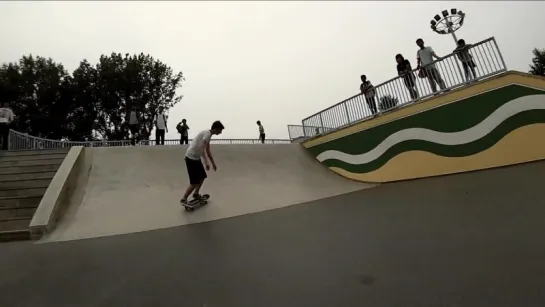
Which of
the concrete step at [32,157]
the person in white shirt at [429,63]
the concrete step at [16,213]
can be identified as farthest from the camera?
the concrete step at [32,157]

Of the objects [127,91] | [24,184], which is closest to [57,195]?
[24,184]

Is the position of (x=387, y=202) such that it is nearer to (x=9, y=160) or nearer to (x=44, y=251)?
(x=44, y=251)

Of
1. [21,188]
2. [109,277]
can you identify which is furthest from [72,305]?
[21,188]

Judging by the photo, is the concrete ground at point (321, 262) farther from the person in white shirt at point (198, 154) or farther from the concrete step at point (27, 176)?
the concrete step at point (27, 176)

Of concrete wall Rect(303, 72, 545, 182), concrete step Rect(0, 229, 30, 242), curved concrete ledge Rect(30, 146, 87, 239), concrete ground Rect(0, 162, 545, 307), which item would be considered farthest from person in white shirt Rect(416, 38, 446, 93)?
concrete step Rect(0, 229, 30, 242)

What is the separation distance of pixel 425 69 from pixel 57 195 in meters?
9.02

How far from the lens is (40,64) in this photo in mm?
26531

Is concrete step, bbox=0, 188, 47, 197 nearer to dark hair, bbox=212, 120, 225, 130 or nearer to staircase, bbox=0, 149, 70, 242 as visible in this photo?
staircase, bbox=0, 149, 70, 242

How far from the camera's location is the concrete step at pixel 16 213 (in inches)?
225

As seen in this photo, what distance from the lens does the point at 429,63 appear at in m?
8.00

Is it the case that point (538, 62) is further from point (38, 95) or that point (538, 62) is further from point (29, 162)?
point (38, 95)

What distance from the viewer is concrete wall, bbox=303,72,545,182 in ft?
20.5

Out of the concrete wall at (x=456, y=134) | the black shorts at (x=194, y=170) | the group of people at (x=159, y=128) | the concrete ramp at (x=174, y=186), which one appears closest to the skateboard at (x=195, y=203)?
the concrete ramp at (x=174, y=186)

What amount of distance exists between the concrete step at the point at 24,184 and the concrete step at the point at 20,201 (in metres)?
0.54
